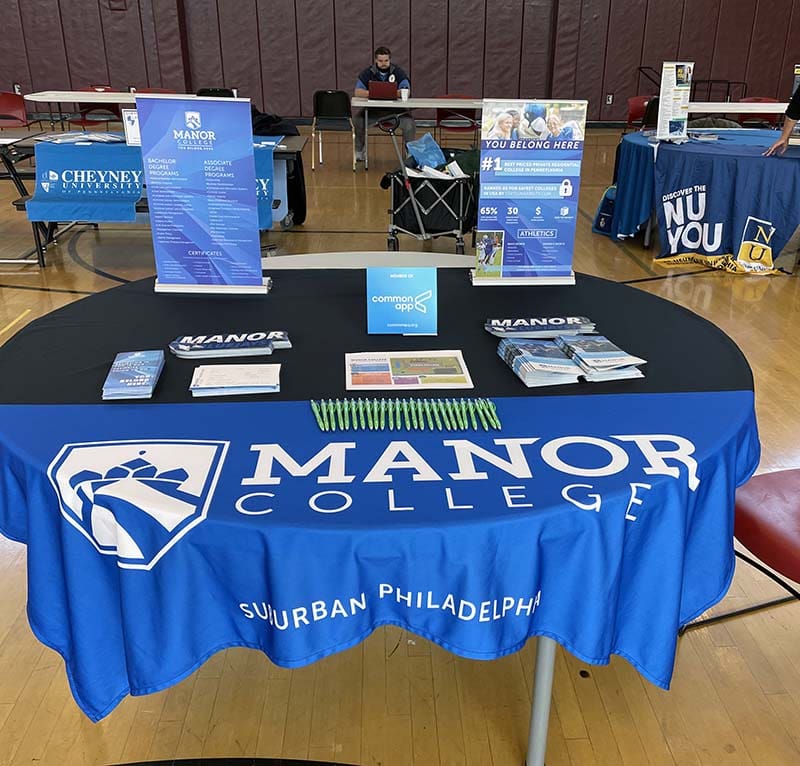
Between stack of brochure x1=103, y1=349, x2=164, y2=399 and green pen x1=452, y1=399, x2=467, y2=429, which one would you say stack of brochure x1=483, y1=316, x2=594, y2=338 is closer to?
green pen x1=452, y1=399, x2=467, y2=429

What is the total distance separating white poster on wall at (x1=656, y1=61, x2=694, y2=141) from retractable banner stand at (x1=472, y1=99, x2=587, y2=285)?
3940 millimetres

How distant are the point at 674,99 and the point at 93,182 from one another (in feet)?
13.7

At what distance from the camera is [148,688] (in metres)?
1.28

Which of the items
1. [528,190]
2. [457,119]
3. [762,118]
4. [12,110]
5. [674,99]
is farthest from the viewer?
[762,118]

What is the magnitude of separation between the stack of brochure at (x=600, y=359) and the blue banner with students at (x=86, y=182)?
4258mm

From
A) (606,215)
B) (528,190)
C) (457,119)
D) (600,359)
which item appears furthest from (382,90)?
(600,359)

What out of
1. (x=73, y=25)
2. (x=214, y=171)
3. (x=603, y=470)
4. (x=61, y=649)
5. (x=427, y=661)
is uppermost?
(x=73, y=25)

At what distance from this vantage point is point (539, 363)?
5.08 feet

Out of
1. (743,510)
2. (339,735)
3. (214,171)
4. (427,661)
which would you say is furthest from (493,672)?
(214,171)

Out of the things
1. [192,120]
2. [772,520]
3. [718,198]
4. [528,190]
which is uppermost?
[192,120]

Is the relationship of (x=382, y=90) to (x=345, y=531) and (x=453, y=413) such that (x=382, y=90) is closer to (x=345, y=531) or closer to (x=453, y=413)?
(x=453, y=413)

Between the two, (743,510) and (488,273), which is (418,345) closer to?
(488,273)

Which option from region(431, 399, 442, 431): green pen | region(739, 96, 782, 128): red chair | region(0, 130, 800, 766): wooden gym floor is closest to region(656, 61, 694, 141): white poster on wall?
region(0, 130, 800, 766): wooden gym floor

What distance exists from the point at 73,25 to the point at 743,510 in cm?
1318
